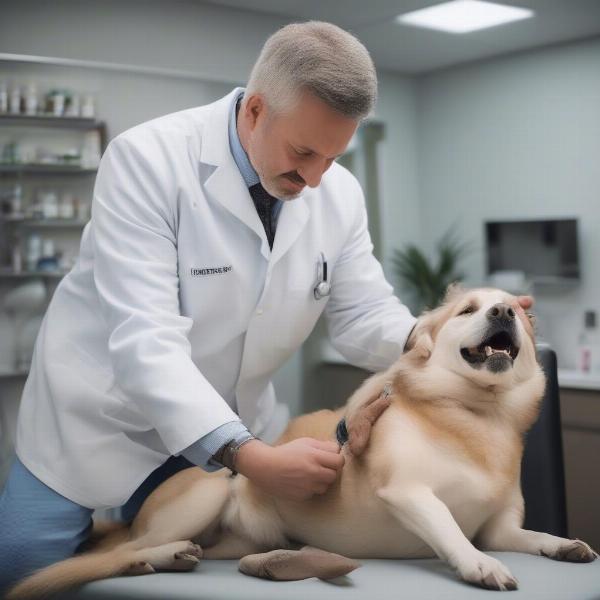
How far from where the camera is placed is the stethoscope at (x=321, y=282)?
5.08 ft

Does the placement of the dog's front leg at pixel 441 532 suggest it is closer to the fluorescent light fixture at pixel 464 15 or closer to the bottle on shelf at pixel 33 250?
the bottle on shelf at pixel 33 250

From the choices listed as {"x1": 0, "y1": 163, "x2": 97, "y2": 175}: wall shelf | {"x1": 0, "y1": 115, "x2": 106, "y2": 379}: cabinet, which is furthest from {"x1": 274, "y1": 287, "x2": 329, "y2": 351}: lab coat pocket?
{"x1": 0, "y1": 163, "x2": 97, "y2": 175}: wall shelf

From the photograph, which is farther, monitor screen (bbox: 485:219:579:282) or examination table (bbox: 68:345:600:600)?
monitor screen (bbox: 485:219:579:282)

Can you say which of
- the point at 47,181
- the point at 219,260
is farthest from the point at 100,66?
the point at 219,260

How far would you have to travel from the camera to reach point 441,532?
43.3 inches

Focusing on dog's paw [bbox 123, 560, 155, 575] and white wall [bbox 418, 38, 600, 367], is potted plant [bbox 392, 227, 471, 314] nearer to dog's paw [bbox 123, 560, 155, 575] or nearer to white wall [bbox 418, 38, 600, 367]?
white wall [bbox 418, 38, 600, 367]

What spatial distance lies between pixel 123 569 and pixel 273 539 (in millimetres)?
245

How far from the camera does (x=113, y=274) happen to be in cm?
133

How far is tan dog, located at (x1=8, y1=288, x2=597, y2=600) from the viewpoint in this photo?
46.4 inches

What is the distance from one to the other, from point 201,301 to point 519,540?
645 mm

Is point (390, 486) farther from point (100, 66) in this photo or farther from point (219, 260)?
point (100, 66)

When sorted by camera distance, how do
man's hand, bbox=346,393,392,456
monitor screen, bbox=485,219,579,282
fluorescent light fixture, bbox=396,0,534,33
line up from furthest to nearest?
1. monitor screen, bbox=485,219,579,282
2. fluorescent light fixture, bbox=396,0,534,33
3. man's hand, bbox=346,393,392,456

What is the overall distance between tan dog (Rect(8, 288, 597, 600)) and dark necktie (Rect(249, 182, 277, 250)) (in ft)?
1.16

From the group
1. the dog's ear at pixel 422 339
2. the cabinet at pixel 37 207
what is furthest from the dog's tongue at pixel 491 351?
the cabinet at pixel 37 207
